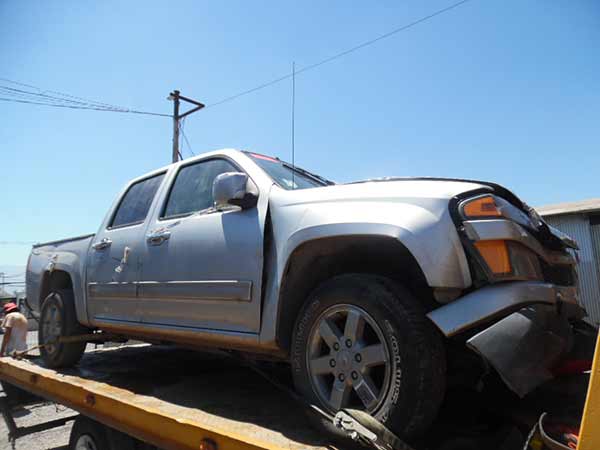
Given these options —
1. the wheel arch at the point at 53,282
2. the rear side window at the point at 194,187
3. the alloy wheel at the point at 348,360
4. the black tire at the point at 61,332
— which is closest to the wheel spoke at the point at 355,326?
the alloy wheel at the point at 348,360

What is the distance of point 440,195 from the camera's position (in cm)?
182

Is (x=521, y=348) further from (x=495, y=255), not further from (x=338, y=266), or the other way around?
(x=338, y=266)

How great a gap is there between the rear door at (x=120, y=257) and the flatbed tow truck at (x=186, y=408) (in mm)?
561

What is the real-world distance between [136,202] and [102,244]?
47 centimetres

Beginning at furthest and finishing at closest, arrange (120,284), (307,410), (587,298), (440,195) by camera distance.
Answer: (587,298) < (120,284) < (307,410) < (440,195)

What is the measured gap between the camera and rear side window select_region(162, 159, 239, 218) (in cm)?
301

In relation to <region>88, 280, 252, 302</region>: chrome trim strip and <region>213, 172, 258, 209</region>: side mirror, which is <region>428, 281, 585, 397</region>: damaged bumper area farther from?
<region>213, 172, 258, 209</region>: side mirror

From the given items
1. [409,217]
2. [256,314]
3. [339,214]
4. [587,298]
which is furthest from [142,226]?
[587,298]

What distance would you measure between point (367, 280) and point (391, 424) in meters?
0.58

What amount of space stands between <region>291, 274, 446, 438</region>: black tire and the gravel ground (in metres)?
3.45

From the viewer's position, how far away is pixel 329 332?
195cm

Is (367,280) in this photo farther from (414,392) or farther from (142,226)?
(142,226)

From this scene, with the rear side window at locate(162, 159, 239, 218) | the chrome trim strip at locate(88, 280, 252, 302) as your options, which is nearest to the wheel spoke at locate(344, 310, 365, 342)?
the chrome trim strip at locate(88, 280, 252, 302)

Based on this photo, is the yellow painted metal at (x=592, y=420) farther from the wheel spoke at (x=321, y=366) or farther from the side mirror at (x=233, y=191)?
the side mirror at (x=233, y=191)
